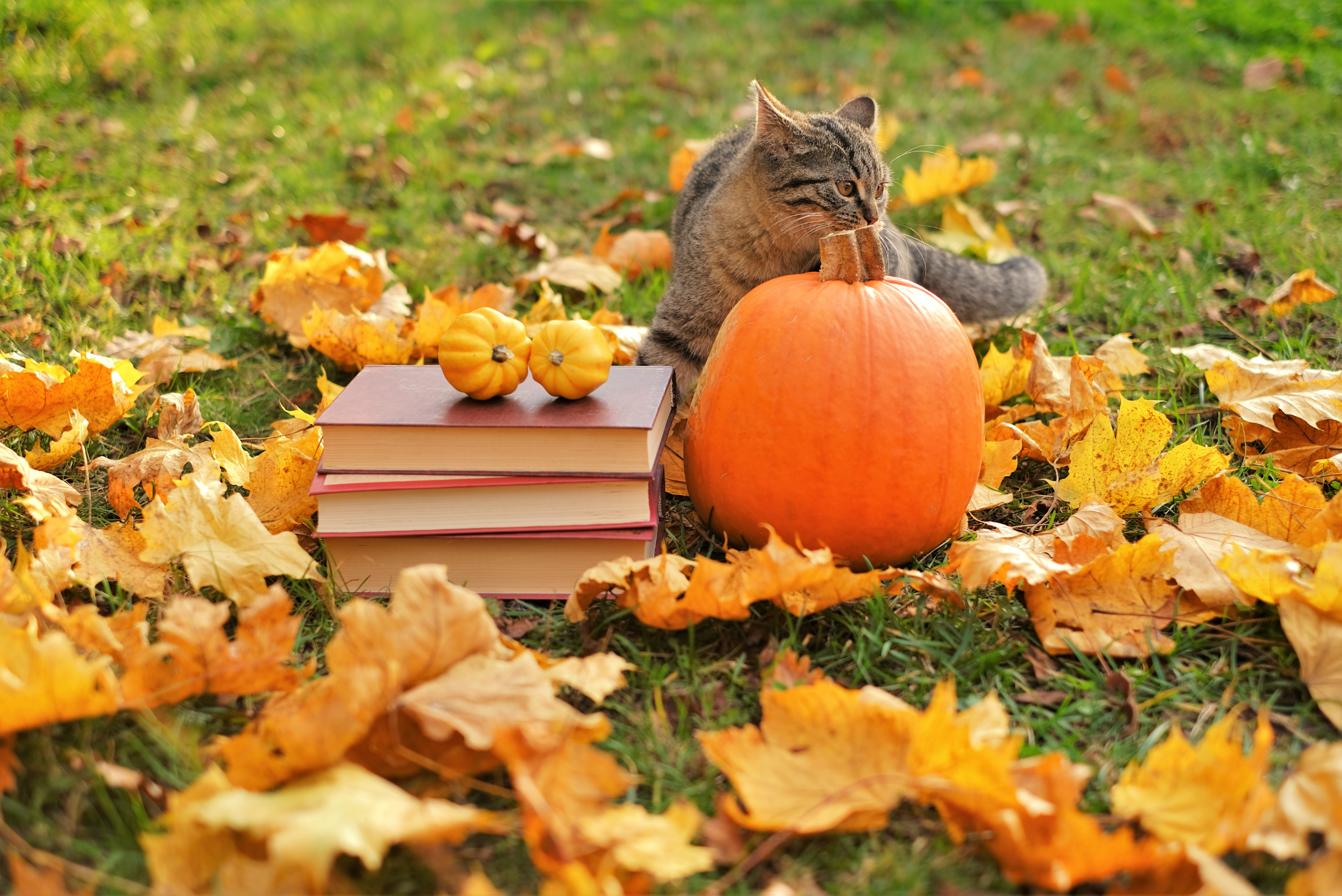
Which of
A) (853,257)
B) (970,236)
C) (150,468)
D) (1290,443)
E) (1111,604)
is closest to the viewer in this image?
(1111,604)

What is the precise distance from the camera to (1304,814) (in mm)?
1102

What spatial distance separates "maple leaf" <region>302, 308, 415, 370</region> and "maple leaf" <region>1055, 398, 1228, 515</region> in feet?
5.25

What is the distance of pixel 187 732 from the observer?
1.28 metres

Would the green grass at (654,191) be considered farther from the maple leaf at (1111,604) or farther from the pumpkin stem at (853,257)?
the pumpkin stem at (853,257)

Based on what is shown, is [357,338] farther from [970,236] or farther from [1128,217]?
[1128,217]

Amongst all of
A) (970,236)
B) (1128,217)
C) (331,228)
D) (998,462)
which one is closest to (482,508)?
(998,462)

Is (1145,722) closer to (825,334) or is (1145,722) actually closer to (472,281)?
(825,334)

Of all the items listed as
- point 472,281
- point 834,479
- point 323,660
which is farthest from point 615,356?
point 323,660

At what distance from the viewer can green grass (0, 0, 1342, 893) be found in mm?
1330

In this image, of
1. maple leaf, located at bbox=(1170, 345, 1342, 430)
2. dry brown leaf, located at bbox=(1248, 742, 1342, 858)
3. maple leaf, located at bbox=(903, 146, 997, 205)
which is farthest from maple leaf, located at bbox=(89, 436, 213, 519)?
maple leaf, located at bbox=(903, 146, 997, 205)

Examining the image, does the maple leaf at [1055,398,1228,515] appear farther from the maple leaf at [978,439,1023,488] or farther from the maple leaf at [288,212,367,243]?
the maple leaf at [288,212,367,243]

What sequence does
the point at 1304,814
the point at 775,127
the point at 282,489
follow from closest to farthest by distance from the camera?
1. the point at 1304,814
2. the point at 282,489
3. the point at 775,127

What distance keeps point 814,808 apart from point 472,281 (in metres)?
2.32

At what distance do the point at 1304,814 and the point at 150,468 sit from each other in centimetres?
204
